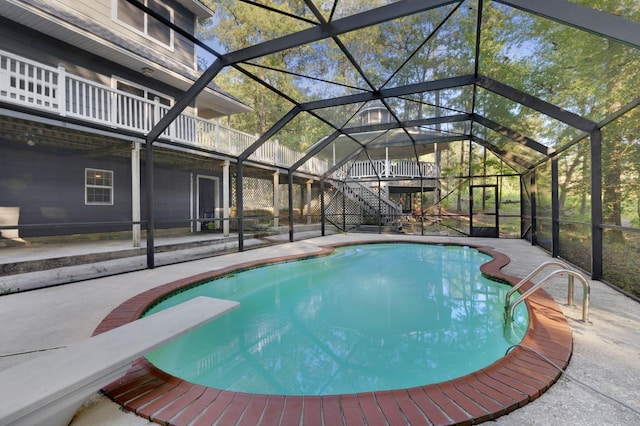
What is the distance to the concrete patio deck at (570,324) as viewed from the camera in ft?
5.49

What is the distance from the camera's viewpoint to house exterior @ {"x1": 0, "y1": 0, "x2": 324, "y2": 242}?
5.99 m

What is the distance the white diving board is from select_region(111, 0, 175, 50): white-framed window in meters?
9.86

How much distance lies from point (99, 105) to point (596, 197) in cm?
1070

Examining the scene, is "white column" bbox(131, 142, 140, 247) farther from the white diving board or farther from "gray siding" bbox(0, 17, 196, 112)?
the white diving board

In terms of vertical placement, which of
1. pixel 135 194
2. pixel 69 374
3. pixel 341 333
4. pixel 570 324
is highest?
pixel 135 194

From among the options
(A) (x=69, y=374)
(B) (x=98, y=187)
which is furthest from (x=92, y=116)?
(A) (x=69, y=374)

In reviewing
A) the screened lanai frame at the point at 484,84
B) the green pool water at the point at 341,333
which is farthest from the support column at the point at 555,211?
the green pool water at the point at 341,333

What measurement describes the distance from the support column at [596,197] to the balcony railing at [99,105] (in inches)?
352

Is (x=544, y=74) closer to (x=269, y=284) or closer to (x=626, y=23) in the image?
(x=626, y=23)

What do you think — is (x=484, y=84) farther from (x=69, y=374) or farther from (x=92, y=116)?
(x=92, y=116)

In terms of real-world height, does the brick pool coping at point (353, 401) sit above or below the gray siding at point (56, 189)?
below

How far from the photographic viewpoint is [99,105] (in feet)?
23.6

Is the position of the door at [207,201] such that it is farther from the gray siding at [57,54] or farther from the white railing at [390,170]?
the white railing at [390,170]

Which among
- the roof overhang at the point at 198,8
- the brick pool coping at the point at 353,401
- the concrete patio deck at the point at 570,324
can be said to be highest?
the roof overhang at the point at 198,8
